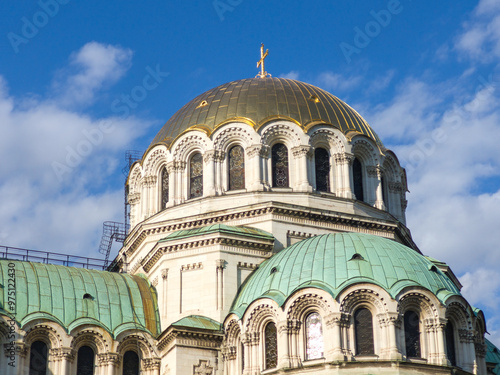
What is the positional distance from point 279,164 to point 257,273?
605cm

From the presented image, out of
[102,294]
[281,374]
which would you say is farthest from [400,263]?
[102,294]

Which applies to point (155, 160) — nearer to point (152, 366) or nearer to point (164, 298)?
point (164, 298)

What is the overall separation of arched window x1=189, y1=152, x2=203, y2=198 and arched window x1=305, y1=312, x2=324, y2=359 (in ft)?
31.2

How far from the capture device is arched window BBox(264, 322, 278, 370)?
101ft

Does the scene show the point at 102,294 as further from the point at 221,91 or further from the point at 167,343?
the point at 221,91

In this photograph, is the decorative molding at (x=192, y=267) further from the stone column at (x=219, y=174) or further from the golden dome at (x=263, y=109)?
the golden dome at (x=263, y=109)

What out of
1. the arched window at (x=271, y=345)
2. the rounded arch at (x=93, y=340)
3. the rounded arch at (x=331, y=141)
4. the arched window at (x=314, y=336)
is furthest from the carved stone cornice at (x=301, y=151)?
the rounded arch at (x=93, y=340)

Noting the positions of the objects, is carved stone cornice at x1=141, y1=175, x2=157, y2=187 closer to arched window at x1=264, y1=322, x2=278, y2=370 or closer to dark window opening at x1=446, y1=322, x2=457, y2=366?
arched window at x1=264, y1=322, x2=278, y2=370

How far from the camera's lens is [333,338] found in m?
29.7

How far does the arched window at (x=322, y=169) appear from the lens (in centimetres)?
3847

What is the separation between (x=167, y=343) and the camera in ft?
107

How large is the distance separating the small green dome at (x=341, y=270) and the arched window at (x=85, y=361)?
16.6 feet

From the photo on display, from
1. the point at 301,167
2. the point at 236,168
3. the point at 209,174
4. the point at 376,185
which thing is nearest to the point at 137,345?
the point at 209,174

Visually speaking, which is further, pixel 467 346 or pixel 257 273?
pixel 257 273
